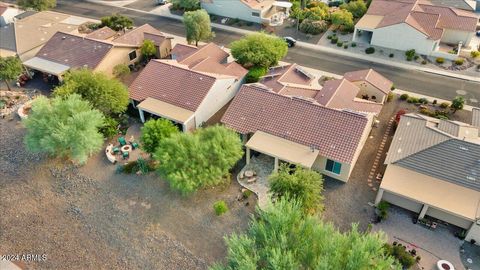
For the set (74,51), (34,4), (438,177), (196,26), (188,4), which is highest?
(196,26)

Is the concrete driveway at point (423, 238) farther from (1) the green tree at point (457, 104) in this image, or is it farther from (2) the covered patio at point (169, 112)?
(2) the covered patio at point (169, 112)

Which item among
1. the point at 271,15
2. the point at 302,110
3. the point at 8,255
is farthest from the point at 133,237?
the point at 271,15

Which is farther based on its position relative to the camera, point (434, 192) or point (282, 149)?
point (282, 149)

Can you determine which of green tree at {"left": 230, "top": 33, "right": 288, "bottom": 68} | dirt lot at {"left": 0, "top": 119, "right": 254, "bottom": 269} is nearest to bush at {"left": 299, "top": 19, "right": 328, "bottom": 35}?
green tree at {"left": 230, "top": 33, "right": 288, "bottom": 68}

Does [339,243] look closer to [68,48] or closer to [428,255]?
[428,255]

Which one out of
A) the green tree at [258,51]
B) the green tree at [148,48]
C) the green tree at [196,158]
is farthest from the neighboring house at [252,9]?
the green tree at [196,158]

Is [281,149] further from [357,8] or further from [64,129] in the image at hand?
[357,8]

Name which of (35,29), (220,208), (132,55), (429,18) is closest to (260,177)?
(220,208)
